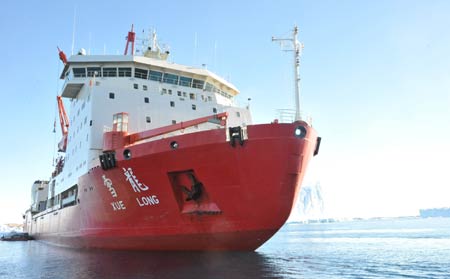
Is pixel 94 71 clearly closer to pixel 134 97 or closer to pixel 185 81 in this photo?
pixel 134 97

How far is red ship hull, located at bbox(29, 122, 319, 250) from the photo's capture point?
1216cm

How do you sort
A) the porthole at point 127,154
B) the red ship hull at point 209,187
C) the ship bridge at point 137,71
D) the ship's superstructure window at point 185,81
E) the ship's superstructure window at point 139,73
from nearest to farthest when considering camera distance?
the red ship hull at point 209,187 < the porthole at point 127,154 < the ship bridge at point 137,71 < the ship's superstructure window at point 139,73 < the ship's superstructure window at point 185,81

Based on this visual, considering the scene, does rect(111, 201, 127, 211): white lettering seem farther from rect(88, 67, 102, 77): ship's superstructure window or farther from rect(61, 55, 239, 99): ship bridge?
rect(88, 67, 102, 77): ship's superstructure window

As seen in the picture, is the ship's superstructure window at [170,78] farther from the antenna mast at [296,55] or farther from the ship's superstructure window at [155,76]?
the antenna mast at [296,55]

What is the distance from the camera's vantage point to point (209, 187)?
12.6 meters

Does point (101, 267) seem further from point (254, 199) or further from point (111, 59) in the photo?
point (111, 59)

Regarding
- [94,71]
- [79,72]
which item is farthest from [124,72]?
[79,72]

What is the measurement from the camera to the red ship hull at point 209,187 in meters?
12.2

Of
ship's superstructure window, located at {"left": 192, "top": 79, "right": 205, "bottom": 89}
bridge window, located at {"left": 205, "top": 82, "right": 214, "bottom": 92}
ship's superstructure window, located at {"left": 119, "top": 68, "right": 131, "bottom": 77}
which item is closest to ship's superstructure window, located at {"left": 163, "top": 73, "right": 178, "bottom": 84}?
ship's superstructure window, located at {"left": 192, "top": 79, "right": 205, "bottom": 89}

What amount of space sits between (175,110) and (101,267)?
27.6ft

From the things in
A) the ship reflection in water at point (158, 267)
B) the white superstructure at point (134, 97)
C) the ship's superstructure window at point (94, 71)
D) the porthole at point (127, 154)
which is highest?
the ship's superstructure window at point (94, 71)

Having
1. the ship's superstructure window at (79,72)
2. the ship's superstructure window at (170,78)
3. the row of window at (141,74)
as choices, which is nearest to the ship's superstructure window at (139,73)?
the row of window at (141,74)

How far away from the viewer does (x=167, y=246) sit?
13.8 meters

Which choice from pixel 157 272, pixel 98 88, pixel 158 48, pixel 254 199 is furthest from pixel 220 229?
pixel 158 48
